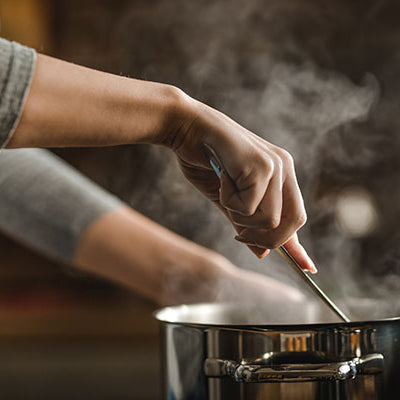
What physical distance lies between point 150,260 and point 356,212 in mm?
1125

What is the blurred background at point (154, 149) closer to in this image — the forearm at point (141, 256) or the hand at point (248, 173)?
the forearm at point (141, 256)

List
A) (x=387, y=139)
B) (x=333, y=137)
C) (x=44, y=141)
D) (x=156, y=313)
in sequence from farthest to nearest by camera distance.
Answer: (x=387, y=139)
(x=333, y=137)
(x=156, y=313)
(x=44, y=141)

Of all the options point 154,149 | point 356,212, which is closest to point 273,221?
point 154,149

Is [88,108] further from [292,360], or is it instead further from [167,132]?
[292,360]

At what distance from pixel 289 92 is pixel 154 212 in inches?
13.8

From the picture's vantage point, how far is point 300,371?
45 centimetres

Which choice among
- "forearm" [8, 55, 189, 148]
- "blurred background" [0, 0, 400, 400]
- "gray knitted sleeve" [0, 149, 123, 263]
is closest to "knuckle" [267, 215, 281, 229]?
"forearm" [8, 55, 189, 148]

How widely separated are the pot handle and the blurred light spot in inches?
56.0

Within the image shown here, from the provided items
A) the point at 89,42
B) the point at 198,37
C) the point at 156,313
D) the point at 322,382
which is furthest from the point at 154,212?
the point at 89,42

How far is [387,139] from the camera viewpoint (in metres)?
1.83

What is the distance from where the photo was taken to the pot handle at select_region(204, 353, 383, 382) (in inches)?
17.8

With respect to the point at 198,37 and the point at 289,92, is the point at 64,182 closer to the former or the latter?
the point at 289,92

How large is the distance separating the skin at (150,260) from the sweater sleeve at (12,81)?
0.46 m

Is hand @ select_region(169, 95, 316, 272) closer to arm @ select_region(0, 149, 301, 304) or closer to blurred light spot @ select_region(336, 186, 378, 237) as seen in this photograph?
arm @ select_region(0, 149, 301, 304)
